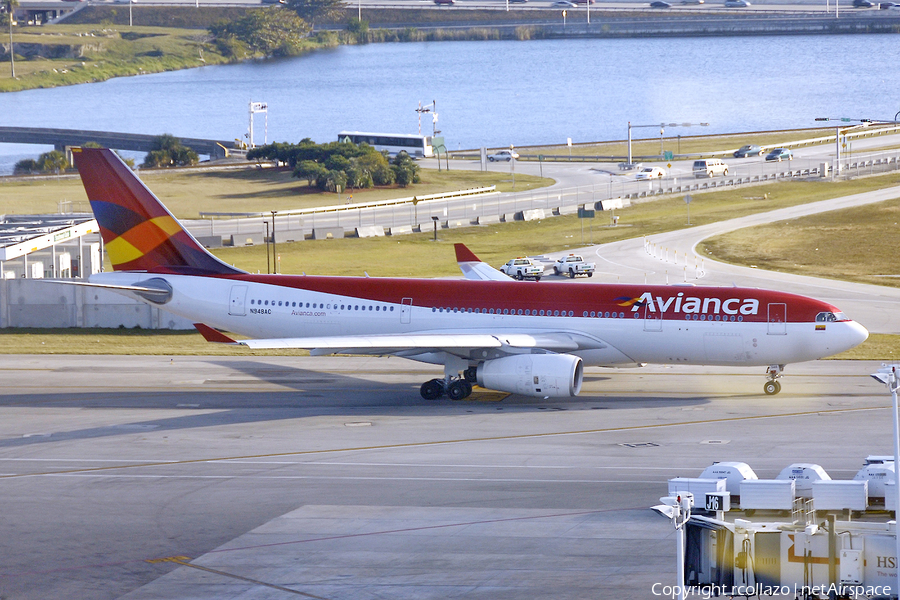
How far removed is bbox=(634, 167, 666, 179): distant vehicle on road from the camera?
443 feet

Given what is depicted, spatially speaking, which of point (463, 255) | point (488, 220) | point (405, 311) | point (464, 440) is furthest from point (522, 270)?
point (464, 440)

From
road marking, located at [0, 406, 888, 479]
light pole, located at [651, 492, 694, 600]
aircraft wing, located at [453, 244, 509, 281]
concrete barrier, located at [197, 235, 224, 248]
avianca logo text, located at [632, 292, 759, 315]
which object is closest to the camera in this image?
light pole, located at [651, 492, 694, 600]

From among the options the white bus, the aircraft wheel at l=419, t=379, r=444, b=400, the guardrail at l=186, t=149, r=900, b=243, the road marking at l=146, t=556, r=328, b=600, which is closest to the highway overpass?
the white bus

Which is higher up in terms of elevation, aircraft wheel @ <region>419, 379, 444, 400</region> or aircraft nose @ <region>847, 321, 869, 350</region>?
aircraft nose @ <region>847, 321, 869, 350</region>

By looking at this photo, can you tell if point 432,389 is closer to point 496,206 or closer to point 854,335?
→ point 854,335

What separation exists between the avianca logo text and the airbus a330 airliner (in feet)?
0.14

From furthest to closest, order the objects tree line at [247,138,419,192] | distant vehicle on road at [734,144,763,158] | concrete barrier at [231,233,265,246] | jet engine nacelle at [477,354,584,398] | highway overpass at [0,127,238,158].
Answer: highway overpass at [0,127,238,158] → distant vehicle on road at [734,144,763,158] → tree line at [247,138,419,192] → concrete barrier at [231,233,265,246] → jet engine nacelle at [477,354,584,398]

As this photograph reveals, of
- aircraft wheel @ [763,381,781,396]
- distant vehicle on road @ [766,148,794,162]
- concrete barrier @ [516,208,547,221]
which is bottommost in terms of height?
aircraft wheel @ [763,381,781,396]

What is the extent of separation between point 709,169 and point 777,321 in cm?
10029

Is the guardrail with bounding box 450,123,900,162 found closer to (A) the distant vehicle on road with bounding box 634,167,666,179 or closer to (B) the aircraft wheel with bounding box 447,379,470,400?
(A) the distant vehicle on road with bounding box 634,167,666,179

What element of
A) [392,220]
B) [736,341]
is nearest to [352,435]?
[736,341]

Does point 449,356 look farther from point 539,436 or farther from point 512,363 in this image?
point 539,436

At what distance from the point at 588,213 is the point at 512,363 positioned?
175 ft

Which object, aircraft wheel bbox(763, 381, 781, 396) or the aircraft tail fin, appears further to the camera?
the aircraft tail fin
